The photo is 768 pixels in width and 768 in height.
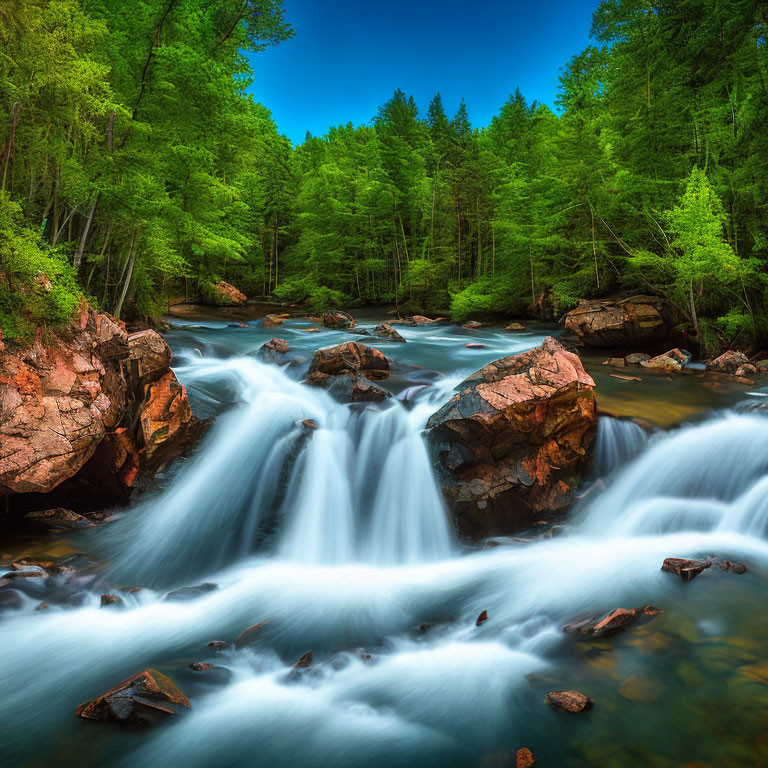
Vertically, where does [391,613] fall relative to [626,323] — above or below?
below

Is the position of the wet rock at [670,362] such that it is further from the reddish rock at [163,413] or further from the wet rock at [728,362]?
the reddish rock at [163,413]

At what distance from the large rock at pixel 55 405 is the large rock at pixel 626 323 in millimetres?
12815

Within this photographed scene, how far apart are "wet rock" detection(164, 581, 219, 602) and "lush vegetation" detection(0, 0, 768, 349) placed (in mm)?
3703

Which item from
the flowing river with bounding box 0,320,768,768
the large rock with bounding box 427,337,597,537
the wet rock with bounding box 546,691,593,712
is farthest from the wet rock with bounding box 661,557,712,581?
the wet rock with bounding box 546,691,593,712

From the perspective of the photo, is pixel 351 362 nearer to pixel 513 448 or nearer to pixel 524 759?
pixel 513 448

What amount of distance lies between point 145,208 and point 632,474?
374 inches

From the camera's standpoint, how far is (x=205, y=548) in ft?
20.3

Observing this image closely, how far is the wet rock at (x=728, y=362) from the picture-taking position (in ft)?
35.0

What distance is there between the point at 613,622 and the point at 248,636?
3.38 m

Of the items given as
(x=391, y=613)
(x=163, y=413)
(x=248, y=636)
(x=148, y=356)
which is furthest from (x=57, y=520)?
(x=391, y=613)

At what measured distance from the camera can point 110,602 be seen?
16.0 ft

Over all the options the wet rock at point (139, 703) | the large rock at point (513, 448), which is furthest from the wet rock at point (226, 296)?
the wet rock at point (139, 703)

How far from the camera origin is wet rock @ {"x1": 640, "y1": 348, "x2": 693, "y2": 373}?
434 inches

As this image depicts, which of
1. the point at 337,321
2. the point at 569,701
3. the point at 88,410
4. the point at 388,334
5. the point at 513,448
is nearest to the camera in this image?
the point at 569,701
